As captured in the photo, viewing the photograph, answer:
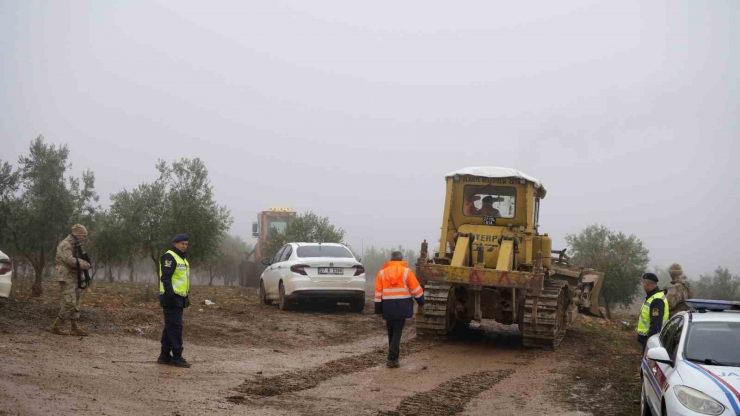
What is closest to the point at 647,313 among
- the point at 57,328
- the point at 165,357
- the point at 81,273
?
the point at 165,357

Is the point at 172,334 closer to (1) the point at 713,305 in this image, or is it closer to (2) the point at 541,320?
(2) the point at 541,320

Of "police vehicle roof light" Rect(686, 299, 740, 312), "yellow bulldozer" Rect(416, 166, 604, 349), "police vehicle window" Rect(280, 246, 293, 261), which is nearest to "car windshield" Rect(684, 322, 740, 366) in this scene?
"police vehicle roof light" Rect(686, 299, 740, 312)

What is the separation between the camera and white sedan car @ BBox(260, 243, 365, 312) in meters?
16.6

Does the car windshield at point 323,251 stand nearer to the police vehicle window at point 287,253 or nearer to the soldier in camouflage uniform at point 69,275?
the police vehicle window at point 287,253

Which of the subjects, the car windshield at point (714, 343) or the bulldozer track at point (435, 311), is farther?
the bulldozer track at point (435, 311)

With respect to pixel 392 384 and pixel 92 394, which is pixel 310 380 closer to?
pixel 392 384

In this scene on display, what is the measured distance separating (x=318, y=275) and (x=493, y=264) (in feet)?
14.7

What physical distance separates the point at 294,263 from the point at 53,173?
6.56 m

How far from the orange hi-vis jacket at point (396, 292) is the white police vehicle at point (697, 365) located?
3790 millimetres

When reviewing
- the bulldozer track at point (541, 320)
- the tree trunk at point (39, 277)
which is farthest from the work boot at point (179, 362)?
the tree trunk at point (39, 277)

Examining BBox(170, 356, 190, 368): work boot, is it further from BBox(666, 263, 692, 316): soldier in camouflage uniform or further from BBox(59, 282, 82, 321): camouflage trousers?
BBox(666, 263, 692, 316): soldier in camouflage uniform

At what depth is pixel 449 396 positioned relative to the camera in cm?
858

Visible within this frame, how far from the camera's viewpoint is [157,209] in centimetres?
2317

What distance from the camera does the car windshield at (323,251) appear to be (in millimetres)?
17297
